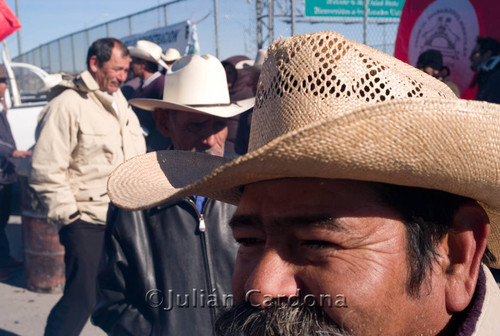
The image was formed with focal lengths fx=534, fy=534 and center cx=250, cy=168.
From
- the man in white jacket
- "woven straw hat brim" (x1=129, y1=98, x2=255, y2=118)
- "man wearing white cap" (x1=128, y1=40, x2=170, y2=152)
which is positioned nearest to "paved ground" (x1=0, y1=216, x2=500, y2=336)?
the man in white jacket

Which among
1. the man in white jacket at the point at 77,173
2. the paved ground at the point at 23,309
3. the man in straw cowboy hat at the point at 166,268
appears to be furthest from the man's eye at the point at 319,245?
the paved ground at the point at 23,309

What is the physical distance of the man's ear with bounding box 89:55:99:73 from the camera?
4.59m

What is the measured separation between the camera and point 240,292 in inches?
57.5

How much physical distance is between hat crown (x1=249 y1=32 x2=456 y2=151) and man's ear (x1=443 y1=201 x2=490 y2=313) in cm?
32

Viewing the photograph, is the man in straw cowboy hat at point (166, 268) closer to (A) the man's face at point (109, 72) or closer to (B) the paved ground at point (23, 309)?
(A) the man's face at point (109, 72)

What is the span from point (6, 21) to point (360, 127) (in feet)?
12.9

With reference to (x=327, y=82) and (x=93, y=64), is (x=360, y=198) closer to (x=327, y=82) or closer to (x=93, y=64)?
(x=327, y=82)

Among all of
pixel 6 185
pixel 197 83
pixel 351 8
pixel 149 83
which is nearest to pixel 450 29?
pixel 197 83

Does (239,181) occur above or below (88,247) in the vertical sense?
above

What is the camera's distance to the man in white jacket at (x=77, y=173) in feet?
12.6

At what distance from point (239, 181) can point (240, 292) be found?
0.31m

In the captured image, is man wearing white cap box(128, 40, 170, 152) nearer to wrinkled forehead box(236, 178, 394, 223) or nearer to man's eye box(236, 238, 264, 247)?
man's eye box(236, 238, 264, 247)

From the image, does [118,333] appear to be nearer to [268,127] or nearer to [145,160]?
[145,160]

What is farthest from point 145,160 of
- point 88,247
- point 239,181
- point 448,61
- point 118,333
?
point 448,61
